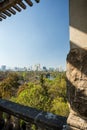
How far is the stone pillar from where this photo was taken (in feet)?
6.21

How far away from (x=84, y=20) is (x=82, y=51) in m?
0.28

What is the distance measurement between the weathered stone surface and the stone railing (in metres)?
0.27

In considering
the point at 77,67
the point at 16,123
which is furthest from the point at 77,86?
the point at 16,123

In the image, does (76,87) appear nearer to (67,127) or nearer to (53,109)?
(67,127)

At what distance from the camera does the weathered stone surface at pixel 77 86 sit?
6.18ft

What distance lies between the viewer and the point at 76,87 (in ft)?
6.35

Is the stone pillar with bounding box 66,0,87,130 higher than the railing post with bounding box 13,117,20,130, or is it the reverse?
the stone pillar with bounding box 66,0,87,130

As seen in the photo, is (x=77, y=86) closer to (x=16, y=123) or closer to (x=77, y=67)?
(x=77, y=67)

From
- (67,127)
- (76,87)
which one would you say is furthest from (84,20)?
(67,127)

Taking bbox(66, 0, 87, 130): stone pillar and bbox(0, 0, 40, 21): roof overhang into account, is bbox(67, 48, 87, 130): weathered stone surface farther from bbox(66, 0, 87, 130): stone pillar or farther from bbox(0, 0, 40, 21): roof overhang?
bbox(0, 0, 40, 21): roof overhang

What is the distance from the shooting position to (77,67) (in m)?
1.93

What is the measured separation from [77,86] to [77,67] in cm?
17

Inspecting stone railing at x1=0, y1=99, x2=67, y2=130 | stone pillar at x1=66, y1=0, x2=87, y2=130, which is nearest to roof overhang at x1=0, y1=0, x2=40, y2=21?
stone pillar at x1=66, y1=0, x2=87, y2=130

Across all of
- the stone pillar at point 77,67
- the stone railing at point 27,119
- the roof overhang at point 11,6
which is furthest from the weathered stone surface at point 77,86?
the roof overhang at point 11,6
